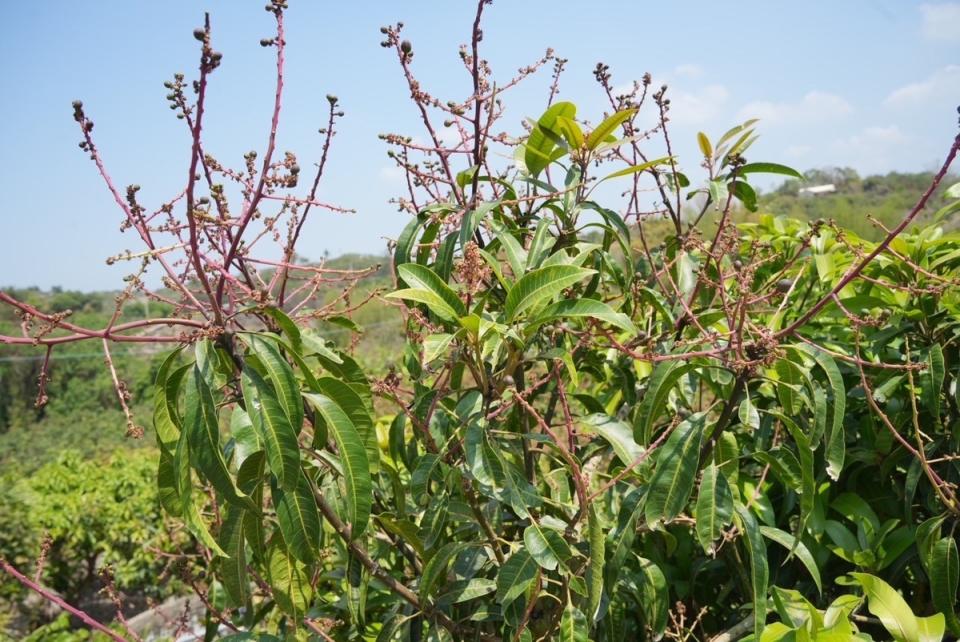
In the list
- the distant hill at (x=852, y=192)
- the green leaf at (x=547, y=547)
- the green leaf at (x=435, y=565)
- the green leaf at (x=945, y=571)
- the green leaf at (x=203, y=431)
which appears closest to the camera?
the green leaf at (x=203, y=431)

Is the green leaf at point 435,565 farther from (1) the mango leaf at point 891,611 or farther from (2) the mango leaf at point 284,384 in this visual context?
(1) the mango leaf at point 891,611

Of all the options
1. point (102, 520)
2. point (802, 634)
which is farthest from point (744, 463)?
point (102, 520)

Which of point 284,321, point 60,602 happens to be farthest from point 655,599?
point 60,602

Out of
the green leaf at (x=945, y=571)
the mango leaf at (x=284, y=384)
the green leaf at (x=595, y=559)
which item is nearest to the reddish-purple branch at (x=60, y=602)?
the mango leaf at (x=284, y=384)

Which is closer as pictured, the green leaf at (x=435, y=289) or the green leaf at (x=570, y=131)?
the green leaf at (x=435, y=289)

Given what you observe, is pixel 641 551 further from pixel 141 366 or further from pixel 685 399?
pixel 141 366

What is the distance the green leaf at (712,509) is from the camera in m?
1.08

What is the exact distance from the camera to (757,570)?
114 cm

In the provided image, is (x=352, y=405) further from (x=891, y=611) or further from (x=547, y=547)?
(x=891, y=611)

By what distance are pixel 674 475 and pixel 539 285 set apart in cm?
36

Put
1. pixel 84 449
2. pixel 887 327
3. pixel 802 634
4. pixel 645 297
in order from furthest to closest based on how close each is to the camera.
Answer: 1. pixel 84 449
2. pixel 887 327
3. pixel 645 297
4. pixel 802 634

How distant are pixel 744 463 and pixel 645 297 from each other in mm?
532

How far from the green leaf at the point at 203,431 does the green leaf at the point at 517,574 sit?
443 mm

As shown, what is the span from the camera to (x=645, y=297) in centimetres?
147
